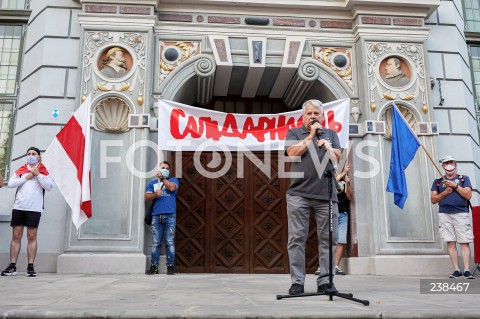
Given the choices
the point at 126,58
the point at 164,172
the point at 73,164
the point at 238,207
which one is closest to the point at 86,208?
the point at 73,164

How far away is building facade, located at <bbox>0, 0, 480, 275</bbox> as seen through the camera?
9.01 m

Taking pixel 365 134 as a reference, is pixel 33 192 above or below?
below

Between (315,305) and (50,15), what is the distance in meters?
8.44

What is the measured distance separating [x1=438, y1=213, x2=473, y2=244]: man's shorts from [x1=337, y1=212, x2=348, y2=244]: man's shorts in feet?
5.51

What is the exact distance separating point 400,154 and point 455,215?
4.51 ft

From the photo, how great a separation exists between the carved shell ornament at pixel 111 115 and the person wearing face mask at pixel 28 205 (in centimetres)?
145

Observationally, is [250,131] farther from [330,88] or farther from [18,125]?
[18,125]

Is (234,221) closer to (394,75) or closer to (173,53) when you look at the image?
(173,53)

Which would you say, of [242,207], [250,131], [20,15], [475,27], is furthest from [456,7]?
[20,15]

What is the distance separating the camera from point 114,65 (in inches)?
374

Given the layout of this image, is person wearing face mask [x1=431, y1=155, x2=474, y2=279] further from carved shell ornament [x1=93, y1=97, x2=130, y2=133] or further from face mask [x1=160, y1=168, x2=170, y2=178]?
carved shell ornament [x1=93, y1=97, x2=130, y2=133]

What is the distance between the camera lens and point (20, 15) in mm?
10500

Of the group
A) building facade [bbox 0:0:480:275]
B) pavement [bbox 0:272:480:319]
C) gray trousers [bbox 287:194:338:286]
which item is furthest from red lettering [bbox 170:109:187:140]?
gray trousers [bbox 287:194:338:286]

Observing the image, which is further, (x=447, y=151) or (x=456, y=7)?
(x=456, y=7)
